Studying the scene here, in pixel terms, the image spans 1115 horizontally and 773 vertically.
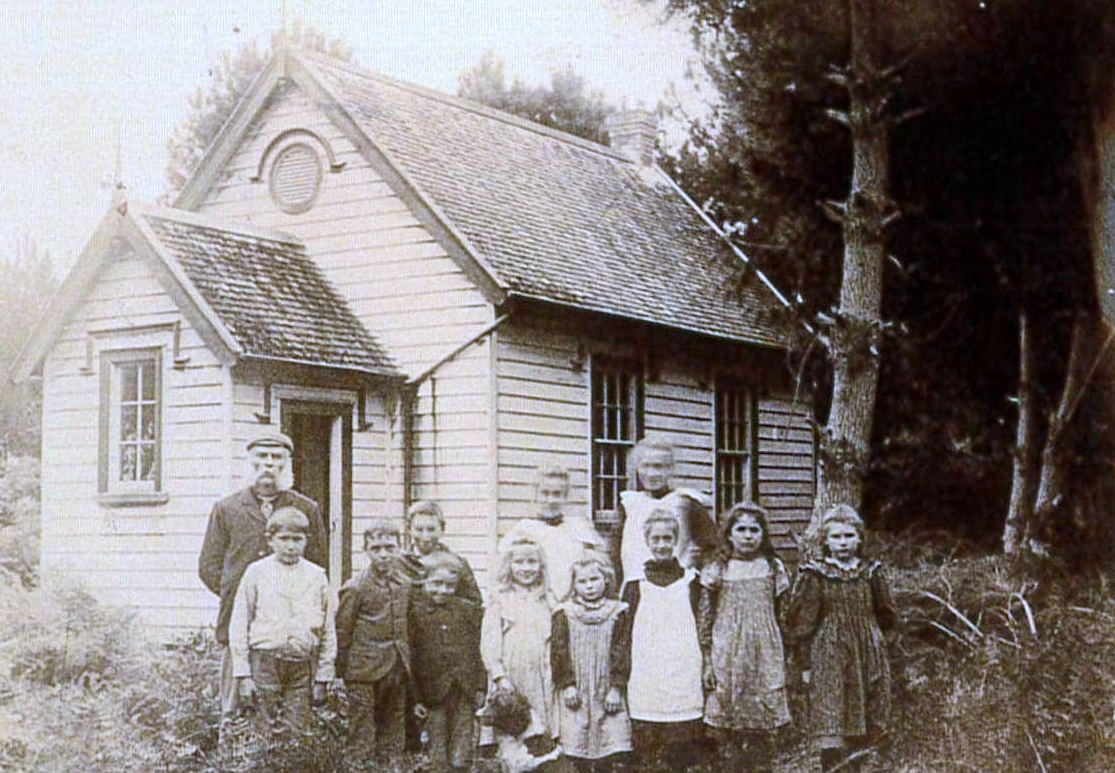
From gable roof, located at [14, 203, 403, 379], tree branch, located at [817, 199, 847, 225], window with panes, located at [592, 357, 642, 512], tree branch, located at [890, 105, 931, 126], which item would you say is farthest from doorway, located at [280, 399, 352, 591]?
tree branch, located at [890, 105, 931, 126]

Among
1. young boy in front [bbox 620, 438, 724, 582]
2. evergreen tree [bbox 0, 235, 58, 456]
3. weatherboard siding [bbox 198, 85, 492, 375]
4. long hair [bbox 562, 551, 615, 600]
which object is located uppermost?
weatherboard siding [bbox 198, 85, 492, 375]

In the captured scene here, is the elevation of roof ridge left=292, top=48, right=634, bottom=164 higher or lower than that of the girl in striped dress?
higher

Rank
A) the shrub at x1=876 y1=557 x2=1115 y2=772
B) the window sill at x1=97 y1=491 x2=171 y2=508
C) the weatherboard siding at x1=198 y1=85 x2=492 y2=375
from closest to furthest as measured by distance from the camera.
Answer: the shrub at x1=876 y1=557 x2=1115 y2=772 < the window sill at x1=97 y1=491 x2=171 y2=508 < the weatherboard siding at x1=198 y1=85 x2=492 y2=375

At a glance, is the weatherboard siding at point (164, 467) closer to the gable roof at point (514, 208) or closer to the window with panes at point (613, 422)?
the gable roof at point (514, 208)

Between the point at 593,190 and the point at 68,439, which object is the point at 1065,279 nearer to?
the point at 593,190

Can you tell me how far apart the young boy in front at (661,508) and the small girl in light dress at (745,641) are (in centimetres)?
14

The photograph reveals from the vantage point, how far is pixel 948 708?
623 cm

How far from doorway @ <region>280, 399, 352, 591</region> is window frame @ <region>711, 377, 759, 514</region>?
236 cm

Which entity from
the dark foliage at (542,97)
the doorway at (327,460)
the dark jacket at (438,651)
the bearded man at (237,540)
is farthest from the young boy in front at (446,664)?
the dark foliage at (542,97)

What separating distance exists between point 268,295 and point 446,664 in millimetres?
2783

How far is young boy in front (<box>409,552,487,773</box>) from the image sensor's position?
242 inches

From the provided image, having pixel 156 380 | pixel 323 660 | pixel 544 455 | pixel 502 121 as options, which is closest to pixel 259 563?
pixel 323 660

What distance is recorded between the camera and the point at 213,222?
8062 mm

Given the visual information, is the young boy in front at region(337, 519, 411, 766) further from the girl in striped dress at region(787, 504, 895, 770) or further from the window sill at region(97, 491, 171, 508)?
the girl in striped dress at region(787, 504, 895, 770)
